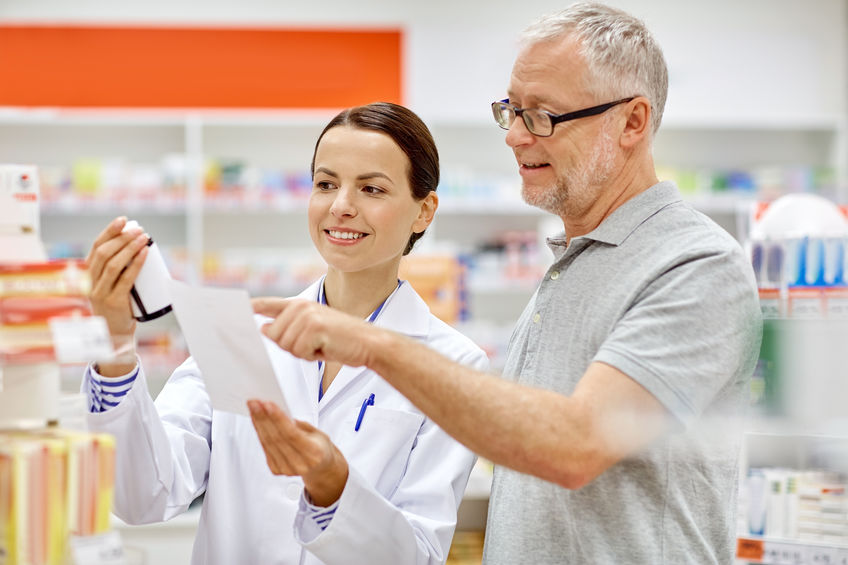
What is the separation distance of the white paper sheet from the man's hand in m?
0.07

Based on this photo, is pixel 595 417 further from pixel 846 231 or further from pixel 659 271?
pixel 846 231

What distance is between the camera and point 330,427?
75.3 inches

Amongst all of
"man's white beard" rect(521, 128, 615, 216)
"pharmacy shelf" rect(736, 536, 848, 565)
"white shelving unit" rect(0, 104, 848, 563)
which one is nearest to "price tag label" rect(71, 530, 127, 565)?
"man's white beard" rect(521, 128, 615, 216)

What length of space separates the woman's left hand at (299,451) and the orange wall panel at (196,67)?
5.29 meters

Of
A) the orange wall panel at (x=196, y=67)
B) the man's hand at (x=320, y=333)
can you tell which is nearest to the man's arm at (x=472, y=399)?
the man's hand at (x=320, y=333)

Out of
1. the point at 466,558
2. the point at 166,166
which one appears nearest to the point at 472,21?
the point at 166,166

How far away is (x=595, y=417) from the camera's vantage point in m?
1.42

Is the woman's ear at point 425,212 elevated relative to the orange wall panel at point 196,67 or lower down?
lower down

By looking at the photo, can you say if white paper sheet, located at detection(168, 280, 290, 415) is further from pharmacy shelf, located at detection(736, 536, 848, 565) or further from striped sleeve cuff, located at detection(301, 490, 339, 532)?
pharmacy shelf, located at detection(736, 536, 848, 565)

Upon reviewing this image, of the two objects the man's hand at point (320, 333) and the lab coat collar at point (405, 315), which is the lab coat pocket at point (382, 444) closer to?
the lab coat collar at point (405, 315)

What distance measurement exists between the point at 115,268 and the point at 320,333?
0.40 meters

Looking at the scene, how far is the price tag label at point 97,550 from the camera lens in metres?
1.13

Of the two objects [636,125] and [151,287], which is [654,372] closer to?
[636,125]

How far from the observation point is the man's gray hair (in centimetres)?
173
